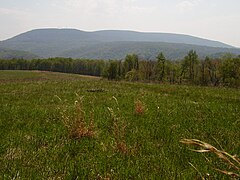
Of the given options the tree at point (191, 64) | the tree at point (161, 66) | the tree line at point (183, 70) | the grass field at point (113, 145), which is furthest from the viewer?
the tree at point (191, 64)

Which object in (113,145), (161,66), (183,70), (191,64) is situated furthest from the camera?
(183,70)

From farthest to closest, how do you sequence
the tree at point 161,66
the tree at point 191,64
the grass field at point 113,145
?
1. the tree at point 191,64
2. the tree at point 161,66
3. the grass field at point 113,145

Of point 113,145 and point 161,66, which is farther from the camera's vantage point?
point 161,66

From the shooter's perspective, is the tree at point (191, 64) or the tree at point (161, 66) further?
the tree at point (191, 64)

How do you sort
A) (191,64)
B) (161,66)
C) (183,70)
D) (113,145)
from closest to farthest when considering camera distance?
(113,145)
(161,66)
(191,64)
(183,70)

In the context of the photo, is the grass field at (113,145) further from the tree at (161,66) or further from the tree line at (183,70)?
the tree at (161,66)

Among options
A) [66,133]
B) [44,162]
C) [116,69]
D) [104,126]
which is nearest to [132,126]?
[104,126]

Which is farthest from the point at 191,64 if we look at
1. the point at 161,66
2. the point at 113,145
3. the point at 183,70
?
the point at 113,145

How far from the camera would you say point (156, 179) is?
482cm

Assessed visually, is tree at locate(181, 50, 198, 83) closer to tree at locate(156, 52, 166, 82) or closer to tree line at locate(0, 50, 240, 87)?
tree line at locate(0, 50, 240, 87)

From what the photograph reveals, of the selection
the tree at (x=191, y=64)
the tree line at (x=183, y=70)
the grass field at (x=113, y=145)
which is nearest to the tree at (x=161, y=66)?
the tree line at (x=183, y=70)

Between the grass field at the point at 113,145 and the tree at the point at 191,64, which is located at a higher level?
the grass field at the point at 113,145

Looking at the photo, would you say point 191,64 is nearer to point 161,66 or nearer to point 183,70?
point 183,70

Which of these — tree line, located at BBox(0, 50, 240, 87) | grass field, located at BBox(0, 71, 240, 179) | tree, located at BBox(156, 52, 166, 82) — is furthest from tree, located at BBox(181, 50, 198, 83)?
grass field, located at BBox(0, 71, 240, 179)
